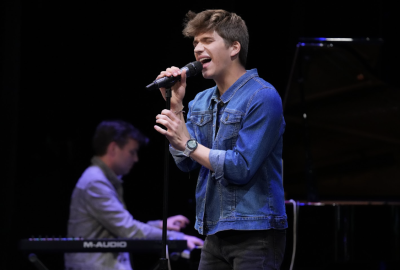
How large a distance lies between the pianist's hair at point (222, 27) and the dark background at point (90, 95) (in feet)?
8.02

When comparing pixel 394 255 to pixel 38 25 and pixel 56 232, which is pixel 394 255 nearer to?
pixel 56 232

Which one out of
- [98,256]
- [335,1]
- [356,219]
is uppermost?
[335,1]

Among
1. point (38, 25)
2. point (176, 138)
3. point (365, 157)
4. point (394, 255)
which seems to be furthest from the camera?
point (365, 157)

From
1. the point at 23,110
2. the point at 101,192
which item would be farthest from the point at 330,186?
the point at 23,110

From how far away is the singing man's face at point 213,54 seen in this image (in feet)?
7.83

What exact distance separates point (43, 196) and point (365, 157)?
3242 mm

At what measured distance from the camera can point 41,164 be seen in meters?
5.18

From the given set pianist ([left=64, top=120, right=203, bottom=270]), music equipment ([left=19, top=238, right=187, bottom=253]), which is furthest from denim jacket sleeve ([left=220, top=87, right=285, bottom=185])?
pianist ([left=64, top=120, right=203, bottom=270])

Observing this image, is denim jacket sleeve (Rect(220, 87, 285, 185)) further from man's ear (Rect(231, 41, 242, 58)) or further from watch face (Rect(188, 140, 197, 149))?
man's ear (Rect(231, 41, 242, 58))

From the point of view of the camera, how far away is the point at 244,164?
7.02ft

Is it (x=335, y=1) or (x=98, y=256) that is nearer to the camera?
(x=98, y=256)

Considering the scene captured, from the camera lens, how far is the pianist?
172 inches

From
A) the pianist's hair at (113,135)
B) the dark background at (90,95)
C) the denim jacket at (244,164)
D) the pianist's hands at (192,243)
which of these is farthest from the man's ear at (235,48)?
the pianist's hair at (113,135)

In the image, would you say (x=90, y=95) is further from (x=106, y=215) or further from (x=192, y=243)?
(x=192, y=243)
